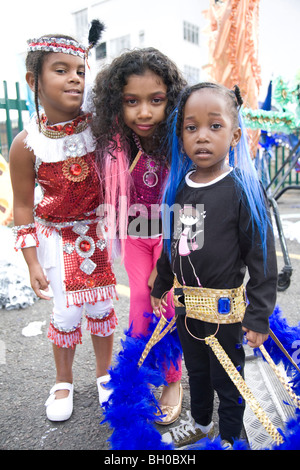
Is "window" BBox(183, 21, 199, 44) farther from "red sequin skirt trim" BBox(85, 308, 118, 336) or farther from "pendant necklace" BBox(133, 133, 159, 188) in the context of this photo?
"red sequin skirt trim" BBox(85, 308, 118, 336)

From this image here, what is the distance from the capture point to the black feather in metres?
1.74

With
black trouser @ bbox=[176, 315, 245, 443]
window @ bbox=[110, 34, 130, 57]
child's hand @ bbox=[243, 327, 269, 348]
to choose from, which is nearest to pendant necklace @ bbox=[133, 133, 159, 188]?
black trouser @ bbox=[176, 315, 245, 443]

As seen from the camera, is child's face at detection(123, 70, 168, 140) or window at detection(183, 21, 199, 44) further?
window at detection(183, 21, 199, 44)

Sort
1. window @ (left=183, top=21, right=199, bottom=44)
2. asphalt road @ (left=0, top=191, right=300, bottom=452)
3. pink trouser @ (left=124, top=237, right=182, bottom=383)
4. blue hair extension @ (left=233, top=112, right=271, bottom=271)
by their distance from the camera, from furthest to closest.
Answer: window @ (left=183, top=21, right=199, bottom=44) < pink trouser @ (left=124, top=237, right=182, bottom=383) < asphalt road @ (left=0, top=191, right=300, bottom=452) < blue hair extension @ (left=233, top=112, right=271, bottom=271)

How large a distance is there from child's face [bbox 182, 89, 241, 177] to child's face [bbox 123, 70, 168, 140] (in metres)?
0.23

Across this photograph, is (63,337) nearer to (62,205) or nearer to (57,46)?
(62,205)

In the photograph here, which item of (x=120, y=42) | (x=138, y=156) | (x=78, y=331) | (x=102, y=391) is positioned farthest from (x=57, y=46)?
(x=120, y=42)

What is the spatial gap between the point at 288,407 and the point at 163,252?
3.08ft

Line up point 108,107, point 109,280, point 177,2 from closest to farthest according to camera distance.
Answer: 1. point 108,107
2. point 109,280
3. point 177,2

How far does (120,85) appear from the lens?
1.57 metres

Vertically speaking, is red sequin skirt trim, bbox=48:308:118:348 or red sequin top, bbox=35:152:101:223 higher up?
red sequin top, bbox=35:152:101:223

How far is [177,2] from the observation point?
14789mm

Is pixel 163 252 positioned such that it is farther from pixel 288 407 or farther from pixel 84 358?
pixel 84 358
